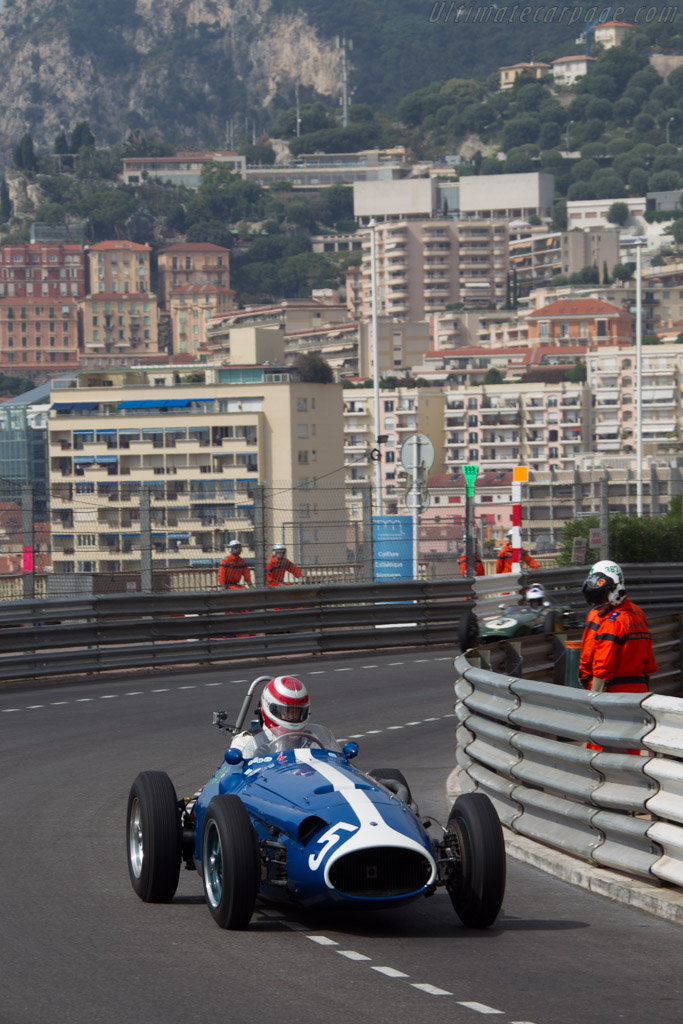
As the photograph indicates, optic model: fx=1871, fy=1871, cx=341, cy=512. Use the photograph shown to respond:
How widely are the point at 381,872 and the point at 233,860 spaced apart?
618 millimetres

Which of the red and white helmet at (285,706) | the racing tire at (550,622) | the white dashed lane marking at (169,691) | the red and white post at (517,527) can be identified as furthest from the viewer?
the red and white post at (517,527)

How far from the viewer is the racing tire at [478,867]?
764 centimetres

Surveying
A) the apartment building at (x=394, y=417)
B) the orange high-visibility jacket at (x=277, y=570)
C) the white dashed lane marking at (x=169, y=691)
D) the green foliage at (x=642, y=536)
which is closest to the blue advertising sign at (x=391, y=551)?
the orange high-visibility jacket at (x=277, y=570)

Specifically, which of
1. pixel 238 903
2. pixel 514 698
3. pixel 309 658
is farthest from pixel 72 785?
pixel 309 658

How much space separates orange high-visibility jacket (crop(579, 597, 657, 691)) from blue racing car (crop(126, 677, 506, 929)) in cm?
252

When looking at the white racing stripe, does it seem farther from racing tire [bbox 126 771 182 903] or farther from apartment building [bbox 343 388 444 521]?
apartment building [bbox 343 388 444 521]

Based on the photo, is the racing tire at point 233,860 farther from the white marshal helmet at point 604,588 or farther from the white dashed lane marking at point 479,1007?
the white marshal helmet at point 604,588

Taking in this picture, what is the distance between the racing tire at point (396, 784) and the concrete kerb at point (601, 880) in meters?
0.97

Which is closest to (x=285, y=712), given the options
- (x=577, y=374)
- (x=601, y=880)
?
(x=601, y=880)

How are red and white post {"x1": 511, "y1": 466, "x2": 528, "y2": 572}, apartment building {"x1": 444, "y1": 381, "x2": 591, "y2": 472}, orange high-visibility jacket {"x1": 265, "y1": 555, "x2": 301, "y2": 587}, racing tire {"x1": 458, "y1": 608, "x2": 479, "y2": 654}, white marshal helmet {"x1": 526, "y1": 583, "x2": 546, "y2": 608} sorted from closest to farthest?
1. white marshal helmet {"x1": 526, "y1": 583, "x2": 546, "y2": 608}
2. racing tire {"x1": 458, "y1": 608, "x2": 479, "y2": 654}
3. orange high-visibility jacket {"x1": 265, "y1": 555, "x2": 301, "y2": 587}
4. red and white post {"x1": 511, "y1": 466, "x2": 528, "y2": 572}
5. apartment building {"x1": 444, "y1": 381, "x2": 591, "y2": 472}

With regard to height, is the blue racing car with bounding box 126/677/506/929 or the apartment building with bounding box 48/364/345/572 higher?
the apartment building with bounding box 48/364/345/572

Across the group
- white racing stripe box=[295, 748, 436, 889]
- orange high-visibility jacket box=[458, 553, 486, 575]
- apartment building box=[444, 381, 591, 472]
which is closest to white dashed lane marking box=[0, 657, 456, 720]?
orange high-visibility jacket box=[458, 553, 486, 575]

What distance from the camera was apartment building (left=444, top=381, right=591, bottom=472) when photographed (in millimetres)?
183000

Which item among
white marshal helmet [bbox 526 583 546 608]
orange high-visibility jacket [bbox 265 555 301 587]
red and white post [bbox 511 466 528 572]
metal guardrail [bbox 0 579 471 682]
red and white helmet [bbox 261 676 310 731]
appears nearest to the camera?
red and white helmet [bbox 261 676 310 731]
